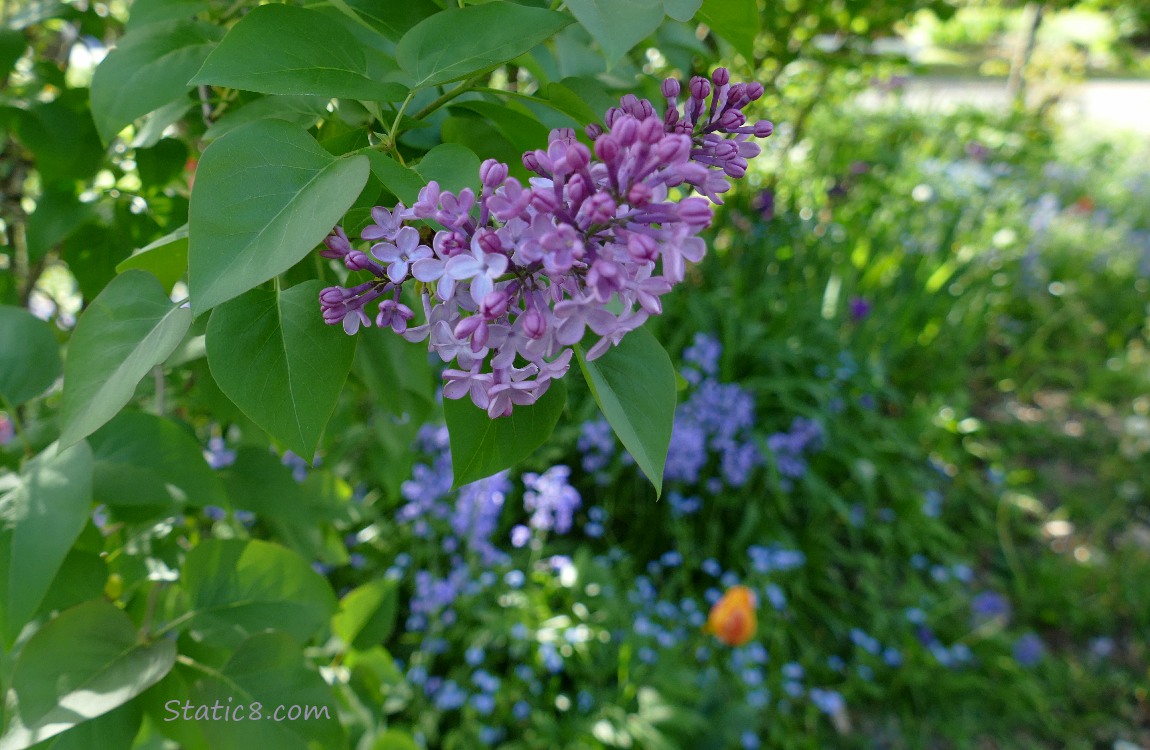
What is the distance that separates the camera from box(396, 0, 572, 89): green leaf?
0.40 meters

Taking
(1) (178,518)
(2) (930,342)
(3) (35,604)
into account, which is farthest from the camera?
(2) (930,342)

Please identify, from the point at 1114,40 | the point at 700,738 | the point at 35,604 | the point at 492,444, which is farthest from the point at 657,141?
the point at 1114,40

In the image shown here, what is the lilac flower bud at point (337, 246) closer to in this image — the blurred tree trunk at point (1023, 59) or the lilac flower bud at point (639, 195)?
the lilac flower bud at point (639, 195)

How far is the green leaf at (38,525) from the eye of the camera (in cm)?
49

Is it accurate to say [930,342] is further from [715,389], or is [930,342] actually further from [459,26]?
[459,26]

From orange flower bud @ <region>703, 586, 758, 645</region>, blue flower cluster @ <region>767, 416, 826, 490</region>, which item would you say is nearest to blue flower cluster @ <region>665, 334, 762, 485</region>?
blue flower cluster @ <region>767, 416, 826, 490</region>

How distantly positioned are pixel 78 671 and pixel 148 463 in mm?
148

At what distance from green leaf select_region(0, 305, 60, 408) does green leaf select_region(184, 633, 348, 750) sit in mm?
261

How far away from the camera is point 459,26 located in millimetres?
411

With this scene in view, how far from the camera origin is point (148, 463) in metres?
0.60

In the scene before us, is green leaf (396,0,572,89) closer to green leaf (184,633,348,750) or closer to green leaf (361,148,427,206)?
green leaf (361,148,427,206)

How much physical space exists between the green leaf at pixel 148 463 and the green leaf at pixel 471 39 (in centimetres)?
35

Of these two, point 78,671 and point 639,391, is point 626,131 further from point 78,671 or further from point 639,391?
point 78,671

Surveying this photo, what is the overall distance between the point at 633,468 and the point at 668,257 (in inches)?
76.6
